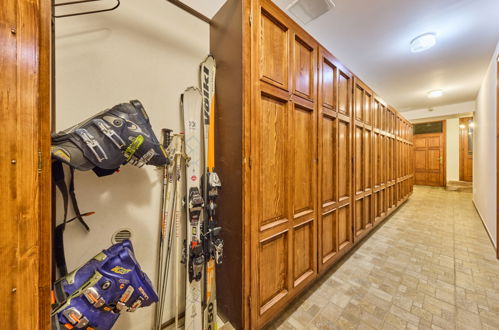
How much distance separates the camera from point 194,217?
1.24m

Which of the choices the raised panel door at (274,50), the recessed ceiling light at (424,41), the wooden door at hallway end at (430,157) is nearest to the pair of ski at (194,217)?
the raised panel door at (274,50)

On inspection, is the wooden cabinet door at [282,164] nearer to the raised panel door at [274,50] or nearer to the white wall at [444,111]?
the raised panel door at [274,50]

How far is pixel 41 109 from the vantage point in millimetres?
614

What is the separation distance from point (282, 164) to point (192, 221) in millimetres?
796

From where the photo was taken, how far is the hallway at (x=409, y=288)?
1.40 m

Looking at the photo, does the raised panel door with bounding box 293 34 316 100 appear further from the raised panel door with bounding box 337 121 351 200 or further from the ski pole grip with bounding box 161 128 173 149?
the ski pole grip with bounding box 161 128 173 149

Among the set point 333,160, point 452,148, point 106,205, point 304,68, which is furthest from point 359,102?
point 452,148

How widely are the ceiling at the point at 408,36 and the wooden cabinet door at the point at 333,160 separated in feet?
1.73

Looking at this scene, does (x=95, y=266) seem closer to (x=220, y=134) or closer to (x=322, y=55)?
(x=220, y=134)

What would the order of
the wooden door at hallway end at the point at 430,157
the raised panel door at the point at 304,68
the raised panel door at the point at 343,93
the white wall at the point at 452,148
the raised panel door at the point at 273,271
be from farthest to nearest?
the white wall at the point at 452,148 < the wooden door at hallway end at the point at 430,157 < the raised panel door at the point at 343,93 < the raised panel door at the point at 304,68 < the raised panel door at the point at 273,271

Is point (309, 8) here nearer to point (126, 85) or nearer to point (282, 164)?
point (282, 164)

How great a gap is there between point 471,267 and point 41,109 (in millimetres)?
3828

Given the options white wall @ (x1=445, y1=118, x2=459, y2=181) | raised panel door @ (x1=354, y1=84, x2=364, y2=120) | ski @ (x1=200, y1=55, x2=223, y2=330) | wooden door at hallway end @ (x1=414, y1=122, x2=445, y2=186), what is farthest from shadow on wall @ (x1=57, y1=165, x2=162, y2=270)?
white wall @ (x1=445, y1=118, x2=459, y2=181)

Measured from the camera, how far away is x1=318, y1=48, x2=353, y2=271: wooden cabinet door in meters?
1.79
